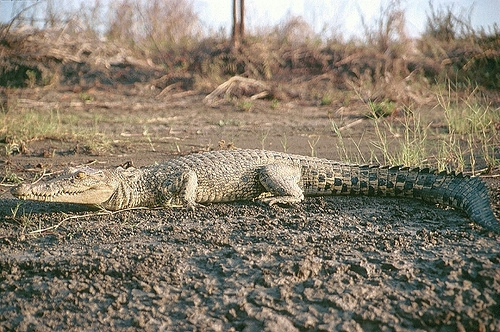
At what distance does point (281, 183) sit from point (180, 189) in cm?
85

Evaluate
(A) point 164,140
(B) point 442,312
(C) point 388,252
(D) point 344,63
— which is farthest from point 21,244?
(D) point 344,63

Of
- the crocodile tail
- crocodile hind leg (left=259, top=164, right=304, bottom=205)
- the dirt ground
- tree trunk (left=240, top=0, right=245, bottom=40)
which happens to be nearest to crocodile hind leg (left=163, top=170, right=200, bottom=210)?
the dirt ground

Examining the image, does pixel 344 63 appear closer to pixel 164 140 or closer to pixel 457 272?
pixel 164 140

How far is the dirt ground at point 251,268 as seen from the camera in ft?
9.41

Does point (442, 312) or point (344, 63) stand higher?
point (344, 63)

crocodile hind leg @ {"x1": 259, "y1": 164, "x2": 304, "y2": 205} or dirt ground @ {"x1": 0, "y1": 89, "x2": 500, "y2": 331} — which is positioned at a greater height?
crocodile hind leg @ {"x1": 259, "y1": 164, "x2": 304, "y2": 205}

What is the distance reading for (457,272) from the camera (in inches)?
126

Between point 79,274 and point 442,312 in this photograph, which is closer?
point 442,312

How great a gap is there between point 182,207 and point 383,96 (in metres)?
6.64

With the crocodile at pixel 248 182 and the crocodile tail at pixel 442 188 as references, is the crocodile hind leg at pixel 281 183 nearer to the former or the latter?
the crocodile at pixel 248 182

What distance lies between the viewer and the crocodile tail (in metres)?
4.12

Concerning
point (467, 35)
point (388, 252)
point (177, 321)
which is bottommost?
point (177, 321)

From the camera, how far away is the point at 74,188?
441cm

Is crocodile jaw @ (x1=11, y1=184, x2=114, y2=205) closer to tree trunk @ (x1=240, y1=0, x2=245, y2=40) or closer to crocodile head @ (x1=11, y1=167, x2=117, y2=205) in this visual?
crocodile head @ (x1=11, y1=167, x2=117, y2=205)
